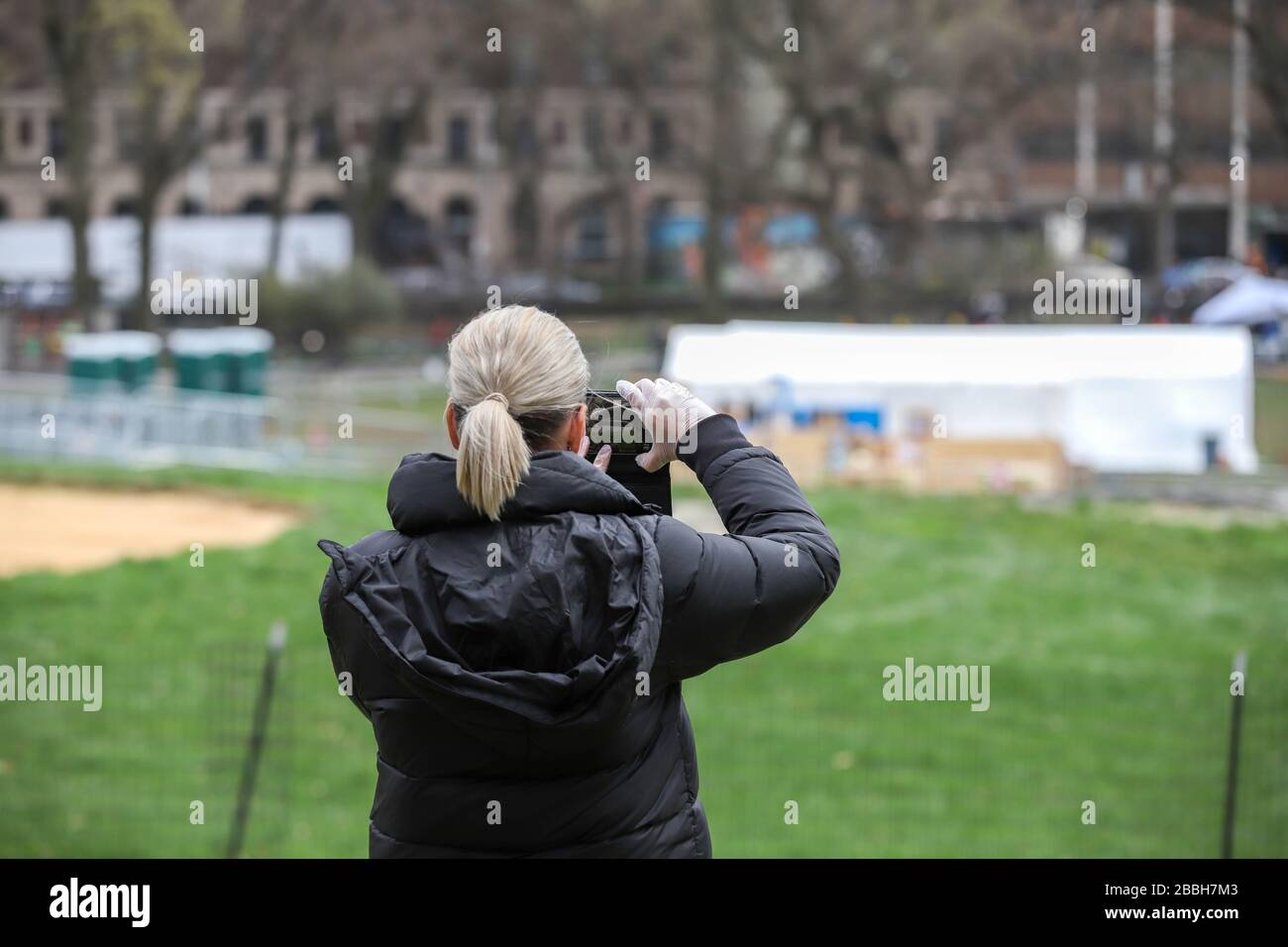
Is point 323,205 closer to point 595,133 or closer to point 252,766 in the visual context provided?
point 595,133

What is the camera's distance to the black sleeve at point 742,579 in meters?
2.73

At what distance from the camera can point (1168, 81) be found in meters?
50.3

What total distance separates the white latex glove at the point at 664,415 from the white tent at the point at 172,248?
47.5 m

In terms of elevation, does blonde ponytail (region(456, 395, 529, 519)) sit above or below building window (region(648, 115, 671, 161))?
below

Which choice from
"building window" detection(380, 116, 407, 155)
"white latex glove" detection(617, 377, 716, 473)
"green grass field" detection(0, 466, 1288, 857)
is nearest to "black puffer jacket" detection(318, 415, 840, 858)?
"white latex glove" detection(617, 377, 716, 473)

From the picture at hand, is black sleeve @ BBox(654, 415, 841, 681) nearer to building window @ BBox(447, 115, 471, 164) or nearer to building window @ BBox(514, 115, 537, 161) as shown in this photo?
building window @ BBox(514, 115, 537, 161)

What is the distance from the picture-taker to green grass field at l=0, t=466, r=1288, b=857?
9.98 metres

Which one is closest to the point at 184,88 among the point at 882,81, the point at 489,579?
the point at 882,81

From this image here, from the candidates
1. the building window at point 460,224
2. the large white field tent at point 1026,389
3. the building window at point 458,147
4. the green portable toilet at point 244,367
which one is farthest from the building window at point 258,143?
the large white field tent at point 1026,389

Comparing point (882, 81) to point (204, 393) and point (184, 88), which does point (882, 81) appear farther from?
point (204, 393)

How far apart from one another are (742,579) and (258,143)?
2876 inches

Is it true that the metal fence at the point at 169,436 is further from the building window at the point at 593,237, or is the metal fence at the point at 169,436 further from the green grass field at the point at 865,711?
the building window at the point at 593,237

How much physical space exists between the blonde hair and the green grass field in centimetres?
666

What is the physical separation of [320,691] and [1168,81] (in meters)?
43.8
